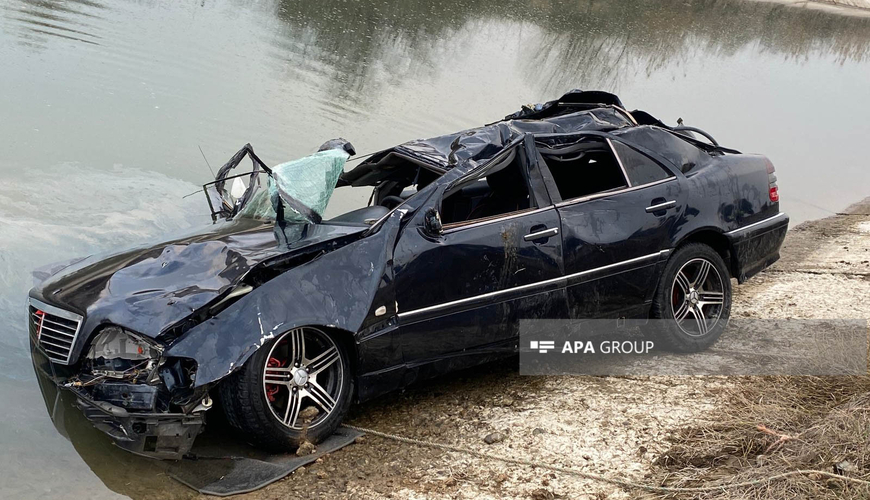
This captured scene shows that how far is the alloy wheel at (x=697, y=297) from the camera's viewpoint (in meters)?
6.73

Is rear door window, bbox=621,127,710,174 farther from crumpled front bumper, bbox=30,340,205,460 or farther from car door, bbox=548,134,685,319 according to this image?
crumpled front bumper, bbox=30,340,205,460

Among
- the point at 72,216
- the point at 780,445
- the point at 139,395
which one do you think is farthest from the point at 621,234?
the point at 72,216

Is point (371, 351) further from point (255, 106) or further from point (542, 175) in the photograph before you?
point (255, 106)

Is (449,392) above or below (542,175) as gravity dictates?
below

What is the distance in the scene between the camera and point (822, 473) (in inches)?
173

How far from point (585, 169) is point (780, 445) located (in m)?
2.74

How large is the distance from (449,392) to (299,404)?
4.56 feet

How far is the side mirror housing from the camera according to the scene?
17.7ft

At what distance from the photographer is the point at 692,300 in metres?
6.79

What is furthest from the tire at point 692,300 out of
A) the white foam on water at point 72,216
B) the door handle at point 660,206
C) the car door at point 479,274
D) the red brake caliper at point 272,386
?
the white foam on water at point 72,216

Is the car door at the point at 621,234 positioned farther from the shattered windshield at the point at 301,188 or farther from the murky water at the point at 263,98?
the murky water at the point at 263,98

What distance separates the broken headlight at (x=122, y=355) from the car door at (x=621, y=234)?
280cm

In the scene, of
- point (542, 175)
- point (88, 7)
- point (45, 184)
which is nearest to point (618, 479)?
point (542, 175)

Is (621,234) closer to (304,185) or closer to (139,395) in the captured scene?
(304,185)
